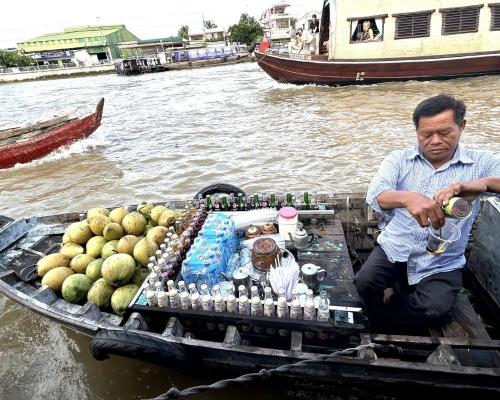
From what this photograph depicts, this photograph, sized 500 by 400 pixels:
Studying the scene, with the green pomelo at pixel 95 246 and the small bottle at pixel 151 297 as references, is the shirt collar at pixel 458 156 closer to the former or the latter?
the small bottle at pixel 151 297

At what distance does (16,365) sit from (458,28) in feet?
63.9

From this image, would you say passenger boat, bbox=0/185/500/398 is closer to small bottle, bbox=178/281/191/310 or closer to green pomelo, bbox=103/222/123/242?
small bottle, bbox=178/281/191/310

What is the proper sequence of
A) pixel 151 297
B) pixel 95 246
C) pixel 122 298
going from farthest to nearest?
1. pixel 95 246
2. pixel 122 298
3. pixel 151 297

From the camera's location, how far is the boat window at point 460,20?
1458 centimetres

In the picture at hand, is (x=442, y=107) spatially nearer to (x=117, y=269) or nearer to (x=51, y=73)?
(x=117, y=269)

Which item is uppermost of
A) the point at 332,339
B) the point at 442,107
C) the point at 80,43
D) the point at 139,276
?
the point at 80,43

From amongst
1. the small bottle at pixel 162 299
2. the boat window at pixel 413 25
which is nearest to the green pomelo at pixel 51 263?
the small bottle at pixel 162 299

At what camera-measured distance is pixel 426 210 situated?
2.06m

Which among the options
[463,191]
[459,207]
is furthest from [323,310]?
[463,191]

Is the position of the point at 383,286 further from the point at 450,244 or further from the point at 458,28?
the point at 458,28

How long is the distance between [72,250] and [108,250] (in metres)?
0.51

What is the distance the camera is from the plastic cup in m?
2.42

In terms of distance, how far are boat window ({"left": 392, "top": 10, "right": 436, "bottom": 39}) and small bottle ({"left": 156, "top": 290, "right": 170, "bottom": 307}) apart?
17.2 m

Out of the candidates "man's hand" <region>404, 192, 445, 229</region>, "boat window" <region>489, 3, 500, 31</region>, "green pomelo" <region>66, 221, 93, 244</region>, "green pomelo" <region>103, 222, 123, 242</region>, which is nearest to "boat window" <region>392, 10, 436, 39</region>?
"boat window" <region>489, 3, 500, 31</region>
